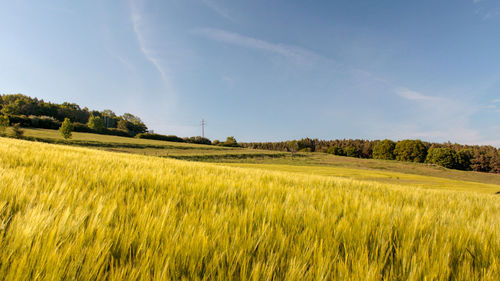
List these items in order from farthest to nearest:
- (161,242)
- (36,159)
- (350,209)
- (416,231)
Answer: (36,159), (350,209), (416,231), (161,242)

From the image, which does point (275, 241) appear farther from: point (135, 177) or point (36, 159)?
point (36, 159)

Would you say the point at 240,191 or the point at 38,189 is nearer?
the point at 38,189

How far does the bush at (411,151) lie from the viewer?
81.6 metres

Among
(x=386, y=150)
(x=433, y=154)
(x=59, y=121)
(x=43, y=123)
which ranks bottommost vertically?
(x=433, y=154)

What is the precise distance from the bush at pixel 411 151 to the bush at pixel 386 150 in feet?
8.06

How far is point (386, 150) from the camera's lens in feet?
299

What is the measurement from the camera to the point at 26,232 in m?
0.66

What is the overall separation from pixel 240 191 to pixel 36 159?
9.55 ft

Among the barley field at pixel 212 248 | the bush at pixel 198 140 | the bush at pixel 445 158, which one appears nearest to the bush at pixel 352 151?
the bush at pixel 445 158

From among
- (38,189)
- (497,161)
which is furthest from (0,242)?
(497,161)

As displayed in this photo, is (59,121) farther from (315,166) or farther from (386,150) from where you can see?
(386,150)

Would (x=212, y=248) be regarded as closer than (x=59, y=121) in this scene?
Yes

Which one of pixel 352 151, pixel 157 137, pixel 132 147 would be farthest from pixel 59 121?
pixel 352 151

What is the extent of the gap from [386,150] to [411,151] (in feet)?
30.9
